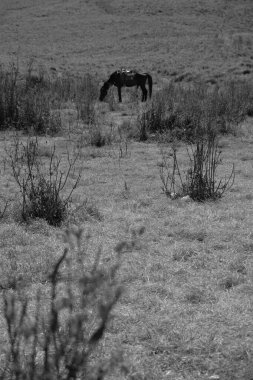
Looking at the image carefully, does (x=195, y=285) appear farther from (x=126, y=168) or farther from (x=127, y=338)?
(x=126, y=168)

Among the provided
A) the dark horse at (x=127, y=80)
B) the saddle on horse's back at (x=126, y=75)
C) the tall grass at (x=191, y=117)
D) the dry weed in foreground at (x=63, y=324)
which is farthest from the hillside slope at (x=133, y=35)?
the dry weed in foreground at (x=63, y=324)

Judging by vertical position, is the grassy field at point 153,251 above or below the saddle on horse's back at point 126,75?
below

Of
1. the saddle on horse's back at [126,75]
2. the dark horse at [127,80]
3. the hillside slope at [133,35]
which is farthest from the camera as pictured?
the hillside slope at [133,35]

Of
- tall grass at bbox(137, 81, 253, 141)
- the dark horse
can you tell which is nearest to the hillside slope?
the dark horse

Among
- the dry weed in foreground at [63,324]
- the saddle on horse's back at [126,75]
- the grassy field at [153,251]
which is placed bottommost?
the grassy field at [153,251]

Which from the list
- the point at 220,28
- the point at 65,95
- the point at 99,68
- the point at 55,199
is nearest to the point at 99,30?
the point at 220,28

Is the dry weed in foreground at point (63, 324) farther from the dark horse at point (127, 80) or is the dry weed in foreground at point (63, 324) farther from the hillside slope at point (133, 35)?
the hillside slope at point (133, 35)

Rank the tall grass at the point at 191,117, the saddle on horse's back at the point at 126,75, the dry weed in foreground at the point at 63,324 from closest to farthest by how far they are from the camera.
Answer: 1. the dry weed in foreground at the point at 63,324
2. the tall grass at the point at 191,117
3. the saddle on horse's back at the point at 126,75

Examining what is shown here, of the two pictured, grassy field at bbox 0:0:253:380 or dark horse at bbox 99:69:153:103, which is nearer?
grassy field at bbox 0:0:253:380

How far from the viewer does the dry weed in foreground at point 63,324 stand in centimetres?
285

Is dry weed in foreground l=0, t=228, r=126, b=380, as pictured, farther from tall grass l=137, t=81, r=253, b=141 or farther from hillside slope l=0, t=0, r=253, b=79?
hillside slope l=0, t=0, r=253, b=79

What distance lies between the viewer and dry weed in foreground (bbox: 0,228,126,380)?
285 centimetres

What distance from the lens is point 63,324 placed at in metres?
3.30

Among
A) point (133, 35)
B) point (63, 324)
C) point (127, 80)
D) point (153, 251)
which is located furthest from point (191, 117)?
point (133, 35)
